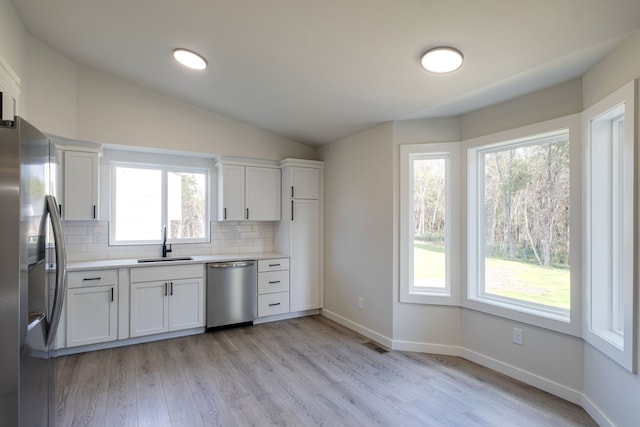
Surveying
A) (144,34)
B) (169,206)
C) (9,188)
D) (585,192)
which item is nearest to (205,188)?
(169,206)

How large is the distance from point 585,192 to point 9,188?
125 inches

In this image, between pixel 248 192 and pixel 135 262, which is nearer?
pixel 135 262

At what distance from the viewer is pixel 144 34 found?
8.26 feet

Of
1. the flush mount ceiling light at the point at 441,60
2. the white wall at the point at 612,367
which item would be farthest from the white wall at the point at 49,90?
the white wall at the point at 612,367

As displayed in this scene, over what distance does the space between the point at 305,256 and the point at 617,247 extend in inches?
122

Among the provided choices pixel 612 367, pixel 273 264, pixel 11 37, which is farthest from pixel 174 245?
pixel 612 367

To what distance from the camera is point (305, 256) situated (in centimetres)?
432

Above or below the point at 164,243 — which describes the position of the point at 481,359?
below

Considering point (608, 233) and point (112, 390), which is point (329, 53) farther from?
point (112, 390)

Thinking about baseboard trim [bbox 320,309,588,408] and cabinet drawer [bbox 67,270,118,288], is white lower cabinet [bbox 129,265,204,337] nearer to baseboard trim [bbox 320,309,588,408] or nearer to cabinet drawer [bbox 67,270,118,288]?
cabinet drawer [bbox 67,270,118,288]

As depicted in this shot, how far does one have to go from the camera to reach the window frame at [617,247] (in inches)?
72.0

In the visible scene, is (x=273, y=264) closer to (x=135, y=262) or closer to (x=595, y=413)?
(x=135, y=262)

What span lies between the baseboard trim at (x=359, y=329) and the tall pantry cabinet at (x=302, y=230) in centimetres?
22

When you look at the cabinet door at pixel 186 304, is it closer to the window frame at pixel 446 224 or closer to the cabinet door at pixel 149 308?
the cabinet door at pixel 149 308
